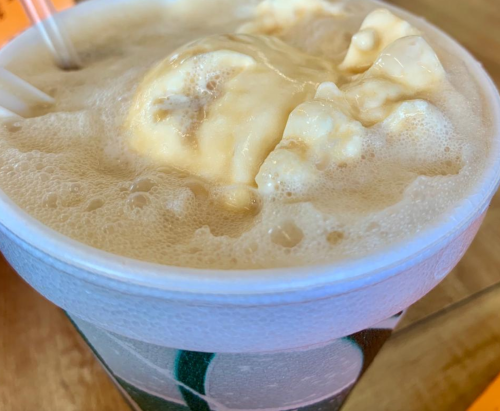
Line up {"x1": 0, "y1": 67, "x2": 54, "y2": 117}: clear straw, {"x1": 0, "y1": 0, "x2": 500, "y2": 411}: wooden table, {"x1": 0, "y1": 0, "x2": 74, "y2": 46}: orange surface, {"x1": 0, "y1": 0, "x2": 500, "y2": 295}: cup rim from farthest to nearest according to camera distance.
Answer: {"x1": 0, "y1": 0, "x2": 74, "y2": 46}: orange surface < {"x1": 0, "y1": 0, "x2": 500, "y2": 411}: wooden table < {"x1": 0, "y1": 67, "x2": 54, "y2": 117}: clear straw < {"x1": 0, "y1": 0, "x2": 500, "y2": 295}: cup rim

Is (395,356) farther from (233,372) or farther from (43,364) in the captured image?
(43,364)

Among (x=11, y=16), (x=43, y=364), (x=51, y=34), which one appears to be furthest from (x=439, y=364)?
(x=11, y=16)

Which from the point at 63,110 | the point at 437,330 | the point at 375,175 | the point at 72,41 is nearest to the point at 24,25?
the point at 72,41

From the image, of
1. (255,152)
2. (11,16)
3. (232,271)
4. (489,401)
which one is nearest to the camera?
(232,271)

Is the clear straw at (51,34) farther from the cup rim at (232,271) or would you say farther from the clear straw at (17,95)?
the cup rim at (232,271)

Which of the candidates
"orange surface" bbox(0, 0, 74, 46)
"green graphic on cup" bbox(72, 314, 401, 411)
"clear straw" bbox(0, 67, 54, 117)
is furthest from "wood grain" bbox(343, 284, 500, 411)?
"orange surface" bbox(0, 0, 74, 46)

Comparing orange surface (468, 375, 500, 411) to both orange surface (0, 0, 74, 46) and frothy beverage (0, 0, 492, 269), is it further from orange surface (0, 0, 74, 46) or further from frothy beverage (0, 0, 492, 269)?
orange surface (0, 0, 74, 46)

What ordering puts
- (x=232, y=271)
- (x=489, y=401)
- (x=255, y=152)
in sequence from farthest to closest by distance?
(x=489, y=401) < (x=255, y=152) < (x=232, y=271)
